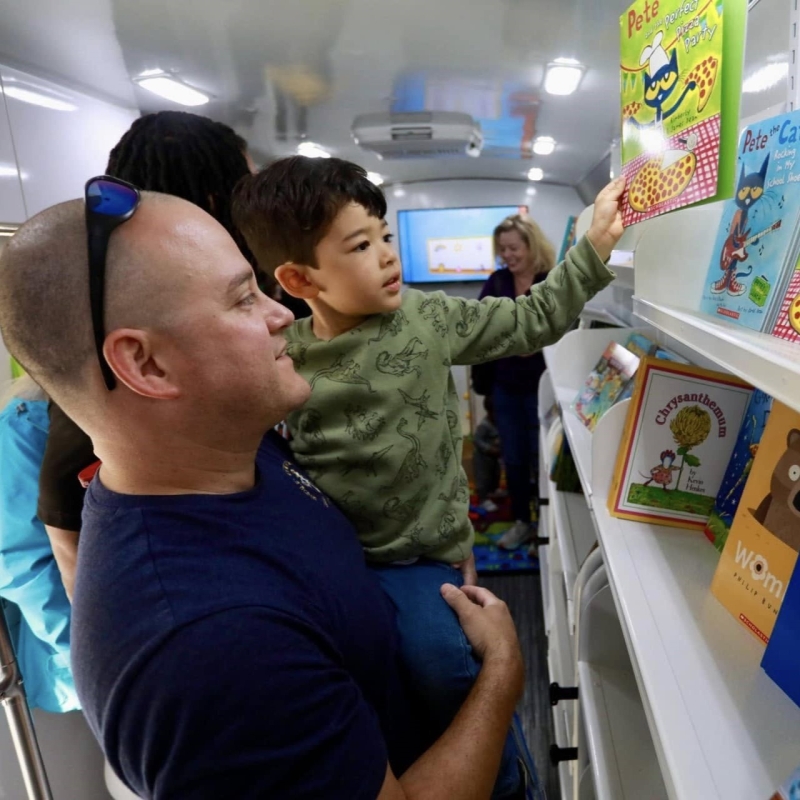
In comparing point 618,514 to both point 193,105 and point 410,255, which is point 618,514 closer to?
point 193,105

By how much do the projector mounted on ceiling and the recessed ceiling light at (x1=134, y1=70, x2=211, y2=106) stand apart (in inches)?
35.0

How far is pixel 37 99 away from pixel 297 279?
2.13 m

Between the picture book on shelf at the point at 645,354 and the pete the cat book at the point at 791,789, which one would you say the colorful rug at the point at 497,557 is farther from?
the pete the cat book at the point at 791,789

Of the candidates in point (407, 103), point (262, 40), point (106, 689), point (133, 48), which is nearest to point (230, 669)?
point (106, 689)

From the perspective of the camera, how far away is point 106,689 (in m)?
0.57

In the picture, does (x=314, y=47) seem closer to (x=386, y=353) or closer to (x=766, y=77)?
(x=386, y=353)

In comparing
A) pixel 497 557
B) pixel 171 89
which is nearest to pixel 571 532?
pixel 497 557

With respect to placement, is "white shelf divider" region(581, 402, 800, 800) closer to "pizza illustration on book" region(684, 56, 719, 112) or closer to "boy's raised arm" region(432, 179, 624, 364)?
"boy's raised arm" region(432, 179, 624, 364)

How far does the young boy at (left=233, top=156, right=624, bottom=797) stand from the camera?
98 centimetres

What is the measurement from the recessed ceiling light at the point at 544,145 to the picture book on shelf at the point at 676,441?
3144 mm

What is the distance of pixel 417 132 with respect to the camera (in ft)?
11.1

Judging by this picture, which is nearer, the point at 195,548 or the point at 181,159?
the point at 195,548

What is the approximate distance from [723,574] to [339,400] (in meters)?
0.67

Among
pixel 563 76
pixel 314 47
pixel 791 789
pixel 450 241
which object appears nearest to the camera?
pixel 791 789
